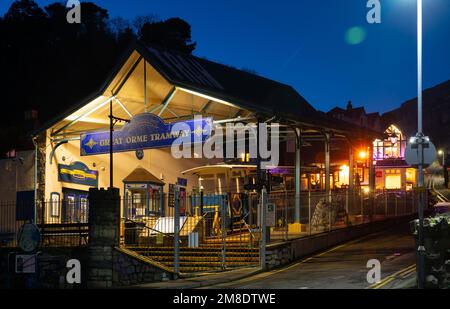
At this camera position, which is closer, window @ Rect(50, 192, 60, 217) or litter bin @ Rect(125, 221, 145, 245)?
litter bin @ Rect(125, 221, 145, 245)

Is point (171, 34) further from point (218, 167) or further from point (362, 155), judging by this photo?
point (218, 167)

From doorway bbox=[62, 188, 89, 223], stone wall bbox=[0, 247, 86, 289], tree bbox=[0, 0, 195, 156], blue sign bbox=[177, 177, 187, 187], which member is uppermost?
tree bbox=[0, 0, 195, 156]


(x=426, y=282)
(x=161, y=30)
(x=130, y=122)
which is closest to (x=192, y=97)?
(x=130, y=122)

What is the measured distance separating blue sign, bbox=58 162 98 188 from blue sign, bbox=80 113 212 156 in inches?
76.7

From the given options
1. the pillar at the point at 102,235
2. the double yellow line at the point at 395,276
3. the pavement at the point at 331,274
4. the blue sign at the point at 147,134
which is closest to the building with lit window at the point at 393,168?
the pavement at the point at 331,274

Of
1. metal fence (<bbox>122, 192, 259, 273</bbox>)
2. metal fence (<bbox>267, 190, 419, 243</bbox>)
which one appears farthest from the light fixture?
metal fence (<bbox>122, 192, 259, 273</bbox>)

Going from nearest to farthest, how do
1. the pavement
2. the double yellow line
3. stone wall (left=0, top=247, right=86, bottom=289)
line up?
1. the double yellow line
2. the pavement
3. stone wall (left=0, top=247, right=86, bottom=289)

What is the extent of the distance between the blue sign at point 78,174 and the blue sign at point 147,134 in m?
1.95

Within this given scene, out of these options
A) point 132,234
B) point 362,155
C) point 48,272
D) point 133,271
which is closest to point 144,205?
point 132,234

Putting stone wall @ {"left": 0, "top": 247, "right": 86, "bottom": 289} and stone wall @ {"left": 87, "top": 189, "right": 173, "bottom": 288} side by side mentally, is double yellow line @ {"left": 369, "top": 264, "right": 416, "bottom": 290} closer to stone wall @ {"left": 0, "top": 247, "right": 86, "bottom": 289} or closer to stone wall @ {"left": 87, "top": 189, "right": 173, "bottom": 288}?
stone wall @ {"left": 87, "top": 189, "right": 173, "bottom": 288}

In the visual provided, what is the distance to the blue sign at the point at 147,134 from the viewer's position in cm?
2212

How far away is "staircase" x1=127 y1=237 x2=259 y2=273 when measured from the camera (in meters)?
19.7

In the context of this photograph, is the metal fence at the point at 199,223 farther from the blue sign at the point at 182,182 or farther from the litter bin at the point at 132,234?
the blue sign at the point at 182,182

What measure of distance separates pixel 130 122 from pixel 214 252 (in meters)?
6.27
